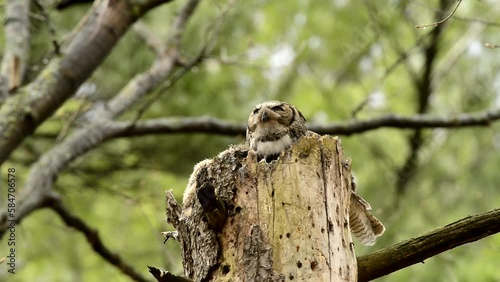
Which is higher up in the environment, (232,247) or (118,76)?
(118,76)

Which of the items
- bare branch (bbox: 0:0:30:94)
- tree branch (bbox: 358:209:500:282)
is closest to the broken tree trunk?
tree branch (bbox: 358:209:500:282)

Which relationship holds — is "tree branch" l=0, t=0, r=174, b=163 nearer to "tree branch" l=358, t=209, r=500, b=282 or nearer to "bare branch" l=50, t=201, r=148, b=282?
"bare branch" l=50, t=201, r=148, b=282

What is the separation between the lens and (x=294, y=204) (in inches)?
104

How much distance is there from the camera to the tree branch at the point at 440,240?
8.54 feet

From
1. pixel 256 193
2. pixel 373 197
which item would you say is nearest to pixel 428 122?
pixel 373 197

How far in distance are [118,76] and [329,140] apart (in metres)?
4.48

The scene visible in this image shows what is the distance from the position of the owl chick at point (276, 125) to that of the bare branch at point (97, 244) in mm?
1425

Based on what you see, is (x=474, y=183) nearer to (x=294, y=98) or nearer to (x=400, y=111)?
(x=400, y=111)

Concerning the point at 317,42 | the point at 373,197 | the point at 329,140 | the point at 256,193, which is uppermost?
the point at 317,42

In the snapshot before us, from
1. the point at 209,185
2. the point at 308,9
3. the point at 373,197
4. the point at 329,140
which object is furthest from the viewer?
the point at 308,9

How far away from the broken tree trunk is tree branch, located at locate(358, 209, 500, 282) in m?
0.14

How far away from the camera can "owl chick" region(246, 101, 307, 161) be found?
3.59m

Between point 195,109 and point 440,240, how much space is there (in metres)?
4.59

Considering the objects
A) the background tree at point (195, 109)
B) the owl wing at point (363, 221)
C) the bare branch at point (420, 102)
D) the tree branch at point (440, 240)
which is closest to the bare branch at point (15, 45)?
the background tree at point (195, 109)
